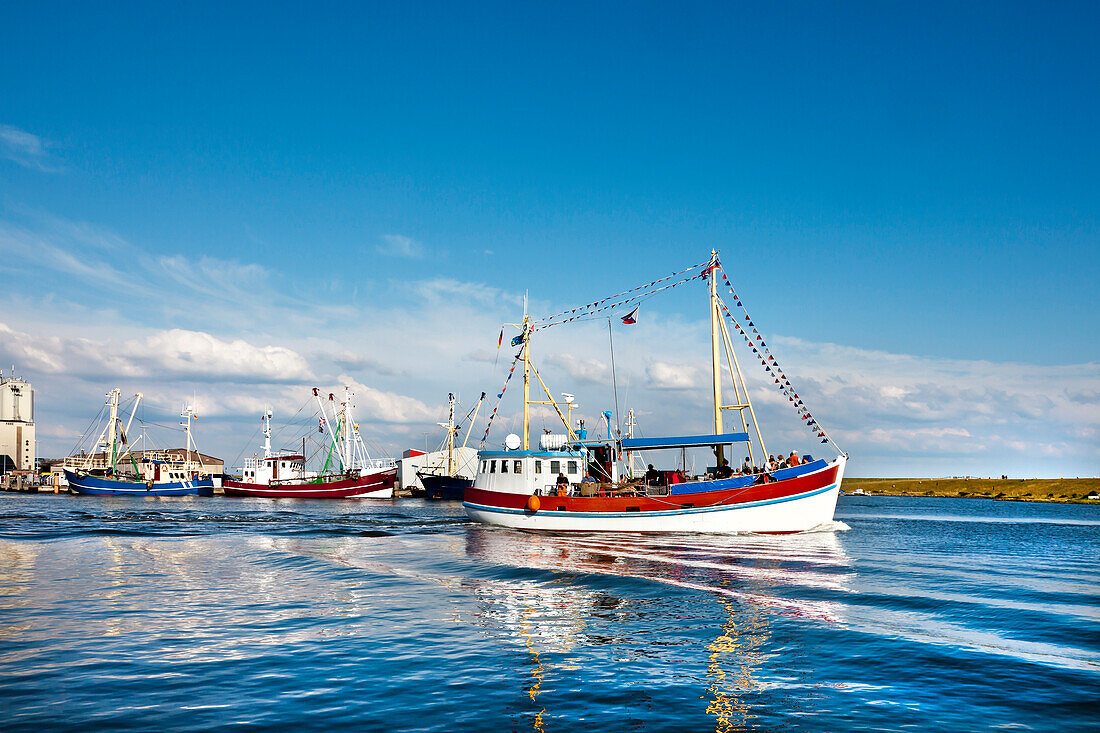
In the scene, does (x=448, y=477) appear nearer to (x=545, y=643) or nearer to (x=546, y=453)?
(x=546, y=453)

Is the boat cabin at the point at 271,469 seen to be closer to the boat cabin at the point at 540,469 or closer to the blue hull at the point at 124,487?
the blue hull at the point at 124,487

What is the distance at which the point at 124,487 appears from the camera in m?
114

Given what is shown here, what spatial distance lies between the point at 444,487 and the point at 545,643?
98.5 m

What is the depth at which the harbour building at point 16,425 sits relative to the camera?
164500 millimetres

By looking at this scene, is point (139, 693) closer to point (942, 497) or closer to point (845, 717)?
point (845, 717)

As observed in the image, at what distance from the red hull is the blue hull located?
752 cm

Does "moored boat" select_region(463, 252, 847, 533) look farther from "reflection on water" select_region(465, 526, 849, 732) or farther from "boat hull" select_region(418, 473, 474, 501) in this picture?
"boat hull" select_region(418, 473, 474, 501)

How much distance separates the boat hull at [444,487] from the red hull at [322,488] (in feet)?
21.8

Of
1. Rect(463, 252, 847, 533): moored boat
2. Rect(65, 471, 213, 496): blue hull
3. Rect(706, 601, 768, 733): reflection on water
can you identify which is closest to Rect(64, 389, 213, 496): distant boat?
Rect(65, 471, 213, 496): blue hull

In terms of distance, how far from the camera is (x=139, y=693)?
1177 centimetres

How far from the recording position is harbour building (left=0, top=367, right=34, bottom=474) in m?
164

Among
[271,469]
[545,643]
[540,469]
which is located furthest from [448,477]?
[545,643]

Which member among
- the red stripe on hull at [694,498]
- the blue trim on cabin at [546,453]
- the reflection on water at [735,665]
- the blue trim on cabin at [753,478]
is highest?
the blue trim on cabin at [546,453]

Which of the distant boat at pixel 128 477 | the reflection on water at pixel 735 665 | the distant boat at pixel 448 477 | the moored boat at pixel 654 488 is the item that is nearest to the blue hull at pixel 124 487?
the distant boat at pixel 128 477
